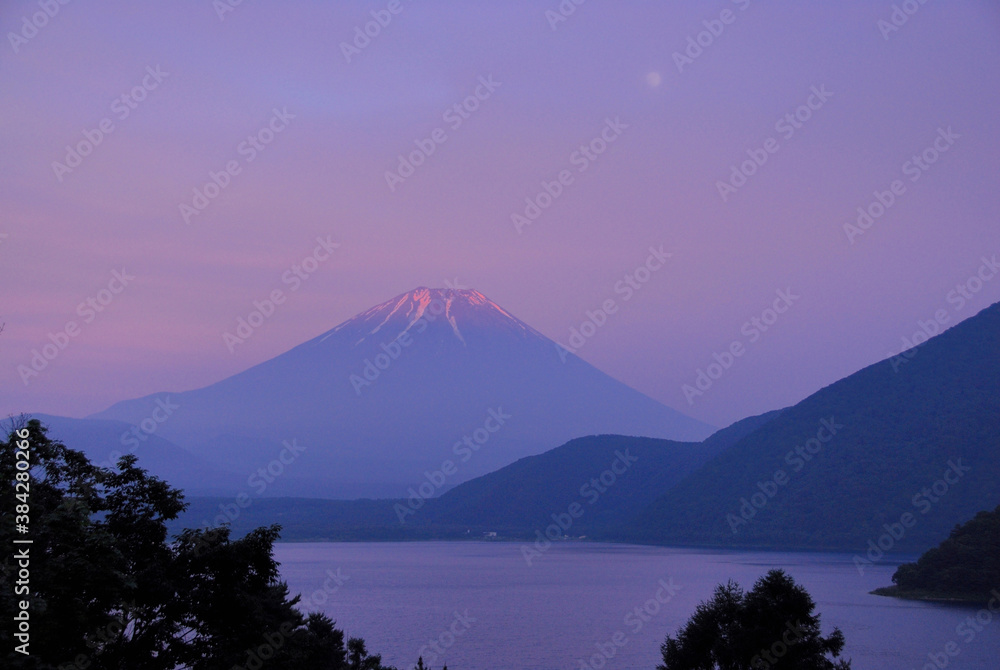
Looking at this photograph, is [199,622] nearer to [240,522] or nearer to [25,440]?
[25,440]

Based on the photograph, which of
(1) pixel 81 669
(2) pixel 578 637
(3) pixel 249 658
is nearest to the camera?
(1) pixel 81 669

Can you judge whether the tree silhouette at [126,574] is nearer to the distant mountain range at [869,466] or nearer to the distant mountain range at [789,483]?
the distant mountain range at [789,483]

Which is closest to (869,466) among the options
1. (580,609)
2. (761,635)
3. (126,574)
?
(580,609)

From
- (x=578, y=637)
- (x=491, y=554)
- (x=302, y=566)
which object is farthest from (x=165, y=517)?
(x=491, y=554)

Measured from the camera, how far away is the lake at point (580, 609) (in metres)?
40.3

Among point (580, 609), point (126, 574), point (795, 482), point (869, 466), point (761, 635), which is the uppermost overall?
point (126, 574)

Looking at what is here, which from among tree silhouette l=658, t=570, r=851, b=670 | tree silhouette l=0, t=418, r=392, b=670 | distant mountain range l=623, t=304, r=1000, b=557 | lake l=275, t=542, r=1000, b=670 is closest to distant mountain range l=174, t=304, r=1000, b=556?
distant mountain range l=623, t=304, r=1000, b=557

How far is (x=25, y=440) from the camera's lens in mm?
9273

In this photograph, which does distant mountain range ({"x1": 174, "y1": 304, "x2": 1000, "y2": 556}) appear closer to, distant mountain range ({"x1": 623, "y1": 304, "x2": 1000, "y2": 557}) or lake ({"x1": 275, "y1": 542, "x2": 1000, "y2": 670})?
distant mountain range ({"x1": 623, "y1": 304, "x2": 1000, "y2": 557})

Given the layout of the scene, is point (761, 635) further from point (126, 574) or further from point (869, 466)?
point (869, 466)

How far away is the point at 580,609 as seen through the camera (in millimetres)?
58875

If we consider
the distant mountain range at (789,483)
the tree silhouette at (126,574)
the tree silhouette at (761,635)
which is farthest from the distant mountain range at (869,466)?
the tree silhouette at (126,574)

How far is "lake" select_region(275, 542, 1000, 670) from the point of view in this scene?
40344mm

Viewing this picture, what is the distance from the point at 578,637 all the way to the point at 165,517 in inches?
1499
